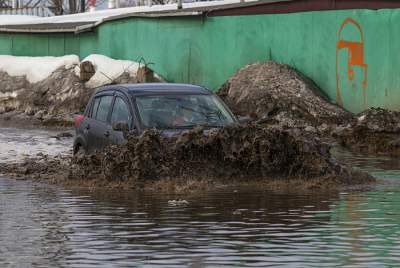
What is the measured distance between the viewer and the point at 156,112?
16.7 meters

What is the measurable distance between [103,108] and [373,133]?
7.82 metres

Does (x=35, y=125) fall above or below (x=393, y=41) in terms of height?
below

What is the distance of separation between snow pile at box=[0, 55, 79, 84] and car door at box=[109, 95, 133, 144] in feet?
71.0

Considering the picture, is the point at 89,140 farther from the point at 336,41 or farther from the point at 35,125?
the point at 35,125

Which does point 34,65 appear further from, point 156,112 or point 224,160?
point 224,160

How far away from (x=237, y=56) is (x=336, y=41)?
449 centimetres

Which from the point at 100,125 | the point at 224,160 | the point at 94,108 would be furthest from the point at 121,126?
the point at 94,108

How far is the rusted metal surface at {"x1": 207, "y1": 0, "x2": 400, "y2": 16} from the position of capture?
27.6m

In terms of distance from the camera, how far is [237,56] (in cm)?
3262

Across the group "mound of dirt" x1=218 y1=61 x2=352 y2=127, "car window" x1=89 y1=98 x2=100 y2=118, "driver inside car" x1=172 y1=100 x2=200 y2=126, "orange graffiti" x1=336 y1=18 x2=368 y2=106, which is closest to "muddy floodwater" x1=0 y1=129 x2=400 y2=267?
"driver inside car" x1=172 y1=100 x2=200 y2=126

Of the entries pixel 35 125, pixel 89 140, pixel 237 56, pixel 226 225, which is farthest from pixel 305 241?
pixel 35 125

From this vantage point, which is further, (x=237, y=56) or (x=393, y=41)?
(x=237, y=56)

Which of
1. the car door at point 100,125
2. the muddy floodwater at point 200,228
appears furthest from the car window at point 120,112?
the muddy floodwater at point 200,228

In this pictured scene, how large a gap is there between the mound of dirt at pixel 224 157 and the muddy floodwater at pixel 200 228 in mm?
581
